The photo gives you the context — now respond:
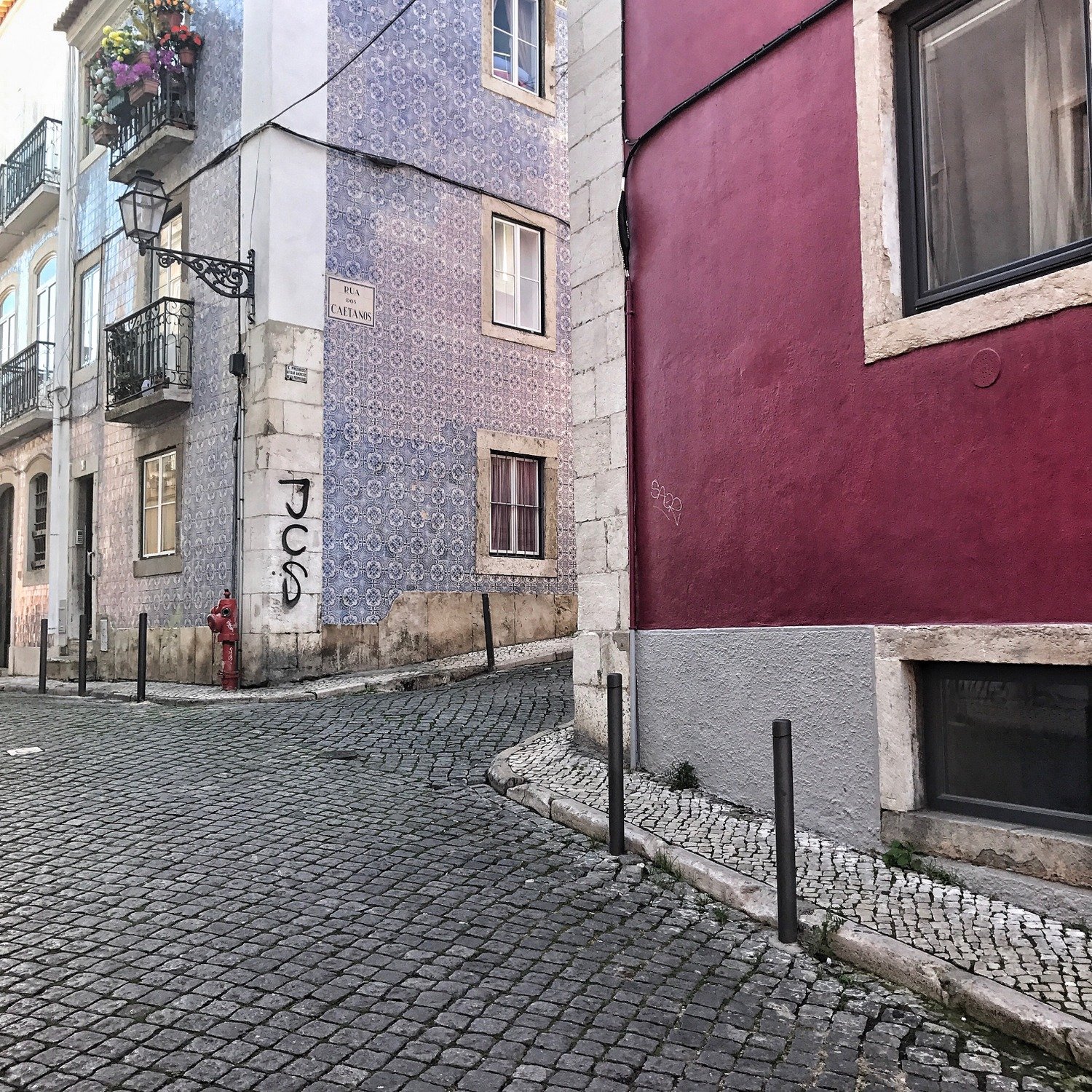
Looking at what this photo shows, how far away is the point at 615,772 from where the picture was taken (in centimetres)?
514

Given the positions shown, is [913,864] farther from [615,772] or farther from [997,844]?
Result: [615,772]

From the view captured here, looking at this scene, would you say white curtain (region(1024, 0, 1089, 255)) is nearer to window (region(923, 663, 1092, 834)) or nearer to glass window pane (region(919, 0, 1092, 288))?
glass window pane (region(919, 0, 1092, 288))

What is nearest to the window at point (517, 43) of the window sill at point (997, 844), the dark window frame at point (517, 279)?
the dark window frame at point (517, 279)

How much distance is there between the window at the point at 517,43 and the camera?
14.8 meters

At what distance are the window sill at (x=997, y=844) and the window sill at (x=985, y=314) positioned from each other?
2.04 meters

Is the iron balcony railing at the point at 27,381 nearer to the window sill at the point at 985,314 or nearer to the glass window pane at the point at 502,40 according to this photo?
the glass window pane at the point at 502,40

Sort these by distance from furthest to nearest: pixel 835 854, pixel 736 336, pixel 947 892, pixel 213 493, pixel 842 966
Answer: pixel 213 493, pixel 736 336, pixel 835 854, pixel 947 892, pixel 842 966

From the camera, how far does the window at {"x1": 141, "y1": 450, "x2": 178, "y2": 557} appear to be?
13.7 m

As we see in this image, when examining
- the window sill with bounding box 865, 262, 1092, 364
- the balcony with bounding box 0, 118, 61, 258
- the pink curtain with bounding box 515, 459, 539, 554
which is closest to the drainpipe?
the balcony with bounding box 0, 118, 61, 258

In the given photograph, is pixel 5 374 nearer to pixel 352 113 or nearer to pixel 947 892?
pixel 352 113

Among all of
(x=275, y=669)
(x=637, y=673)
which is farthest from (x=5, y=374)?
(x=637, y=673)

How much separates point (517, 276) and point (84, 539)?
7.65 metres

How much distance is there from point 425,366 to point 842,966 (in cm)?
1065

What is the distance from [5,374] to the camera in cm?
1919
